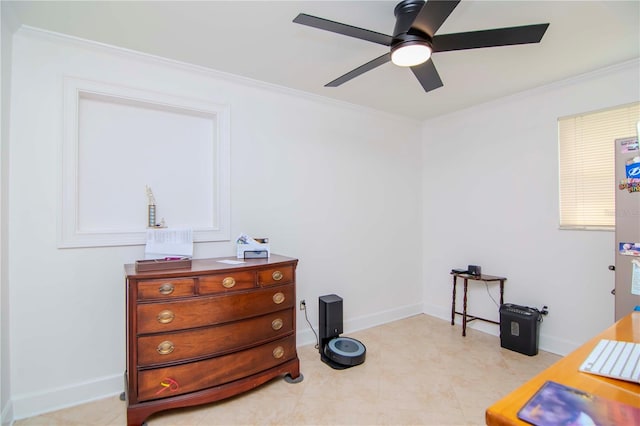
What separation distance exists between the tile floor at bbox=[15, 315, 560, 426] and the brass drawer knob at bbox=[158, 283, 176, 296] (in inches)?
32.0

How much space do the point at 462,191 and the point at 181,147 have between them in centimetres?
308

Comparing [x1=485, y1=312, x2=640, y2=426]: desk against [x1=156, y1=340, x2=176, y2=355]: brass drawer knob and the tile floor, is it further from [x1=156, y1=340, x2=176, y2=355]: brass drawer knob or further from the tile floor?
[x1=156, y1=340, x2=176, y2=355]: brass drawer knob

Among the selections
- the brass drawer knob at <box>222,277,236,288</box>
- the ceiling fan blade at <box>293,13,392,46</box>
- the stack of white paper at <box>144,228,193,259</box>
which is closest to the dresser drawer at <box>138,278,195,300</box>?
the brass drawer knob at <box>222,277,236,288</box>

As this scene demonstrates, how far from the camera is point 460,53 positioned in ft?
7.75

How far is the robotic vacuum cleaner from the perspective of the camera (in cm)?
261

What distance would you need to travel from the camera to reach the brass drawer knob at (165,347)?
1.91 metres

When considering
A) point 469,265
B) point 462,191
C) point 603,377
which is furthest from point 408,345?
point 603,377

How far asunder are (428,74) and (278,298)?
6.24ft

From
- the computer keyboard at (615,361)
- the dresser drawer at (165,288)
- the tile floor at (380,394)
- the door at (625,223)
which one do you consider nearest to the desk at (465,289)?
the tile floor at (380,394)

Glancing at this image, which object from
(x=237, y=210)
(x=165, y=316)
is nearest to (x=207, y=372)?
(x=165, y=316)

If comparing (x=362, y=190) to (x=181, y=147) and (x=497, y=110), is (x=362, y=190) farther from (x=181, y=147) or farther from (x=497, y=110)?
(x=181, y=147)

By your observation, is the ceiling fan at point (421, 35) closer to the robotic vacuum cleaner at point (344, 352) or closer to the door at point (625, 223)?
the door at point (625, 223)

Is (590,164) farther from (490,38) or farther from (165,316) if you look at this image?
(165,316)

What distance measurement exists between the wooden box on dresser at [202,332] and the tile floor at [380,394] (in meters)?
0.14
